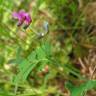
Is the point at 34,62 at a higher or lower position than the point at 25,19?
lower

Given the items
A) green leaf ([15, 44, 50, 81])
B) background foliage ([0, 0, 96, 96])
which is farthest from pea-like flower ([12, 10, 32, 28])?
background foliage ([0, 0, 96, 96])

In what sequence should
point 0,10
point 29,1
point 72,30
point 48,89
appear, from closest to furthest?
point 0,10
point 48,89
point 72,30
point 29,1

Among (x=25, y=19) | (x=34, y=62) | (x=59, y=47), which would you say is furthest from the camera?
(x=59, y=47)

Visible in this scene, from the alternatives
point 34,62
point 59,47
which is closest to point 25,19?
point 34,62

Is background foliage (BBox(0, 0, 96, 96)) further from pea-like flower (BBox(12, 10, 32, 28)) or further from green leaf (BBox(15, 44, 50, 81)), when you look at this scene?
green leaf (BBox(15, 44, 50, 81))

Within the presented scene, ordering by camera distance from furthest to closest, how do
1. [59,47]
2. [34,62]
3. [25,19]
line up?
1. [59,47]
2. [25,19]
3. [34,62]

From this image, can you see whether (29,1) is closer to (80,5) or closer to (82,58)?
(80,5)

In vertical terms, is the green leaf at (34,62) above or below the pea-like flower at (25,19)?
below

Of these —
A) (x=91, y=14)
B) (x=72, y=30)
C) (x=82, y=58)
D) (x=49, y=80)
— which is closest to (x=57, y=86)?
(x=49, y=80)

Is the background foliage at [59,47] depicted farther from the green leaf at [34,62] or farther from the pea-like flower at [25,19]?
the green leaf at [34,62]

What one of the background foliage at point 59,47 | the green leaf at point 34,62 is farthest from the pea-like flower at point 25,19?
the background foliage at point 59,47

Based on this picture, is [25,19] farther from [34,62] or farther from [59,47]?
[59,47]
